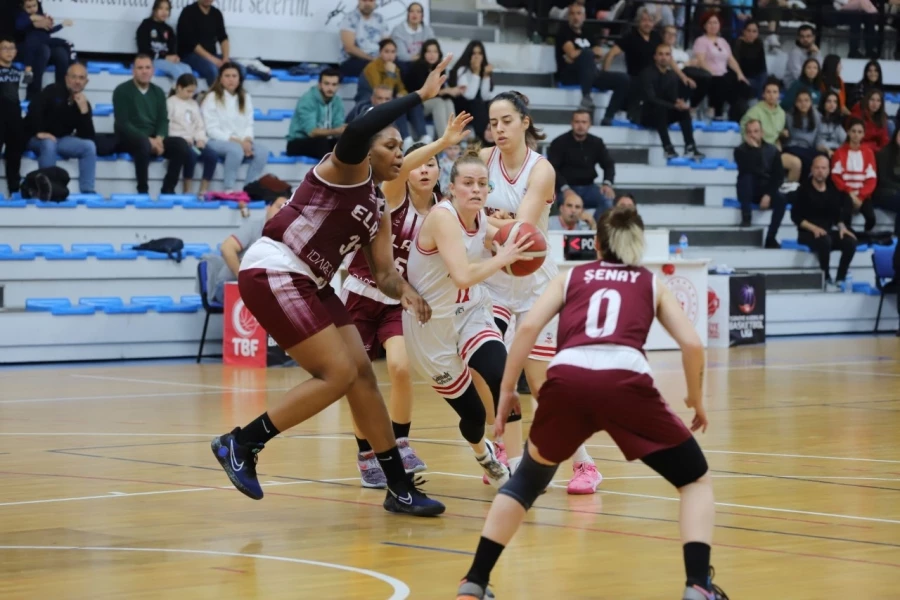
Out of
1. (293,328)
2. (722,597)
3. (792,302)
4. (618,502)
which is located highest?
→ (293,328)

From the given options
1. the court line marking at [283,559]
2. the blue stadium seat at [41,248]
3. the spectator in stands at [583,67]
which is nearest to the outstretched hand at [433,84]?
the court line marking at [283,559]

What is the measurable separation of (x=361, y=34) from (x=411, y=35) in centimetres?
67

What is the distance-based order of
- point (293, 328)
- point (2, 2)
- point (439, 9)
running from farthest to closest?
point (439, 9) < point (2, 2) < point (293, 328)

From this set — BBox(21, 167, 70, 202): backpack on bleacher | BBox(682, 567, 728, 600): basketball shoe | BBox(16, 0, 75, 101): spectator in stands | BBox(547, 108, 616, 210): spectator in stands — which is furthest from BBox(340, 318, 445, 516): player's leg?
BBox(547, 108, 616, 210): spectator in stands

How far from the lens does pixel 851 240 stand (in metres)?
19.3

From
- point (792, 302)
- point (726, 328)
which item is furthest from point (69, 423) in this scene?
point (792, 302)

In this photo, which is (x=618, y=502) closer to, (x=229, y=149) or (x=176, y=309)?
(x=176, y=309)

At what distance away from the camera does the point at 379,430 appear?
644 centimetres

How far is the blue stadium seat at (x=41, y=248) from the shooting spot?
586 inches

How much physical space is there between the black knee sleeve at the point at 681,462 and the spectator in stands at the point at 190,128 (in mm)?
12357

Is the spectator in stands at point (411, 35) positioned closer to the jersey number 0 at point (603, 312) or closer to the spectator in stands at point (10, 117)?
the spectator in stands at point (10, 117)

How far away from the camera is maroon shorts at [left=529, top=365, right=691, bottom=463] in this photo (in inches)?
181

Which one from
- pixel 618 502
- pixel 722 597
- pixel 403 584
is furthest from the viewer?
pixel 618 502

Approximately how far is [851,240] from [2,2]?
11.2 metres
